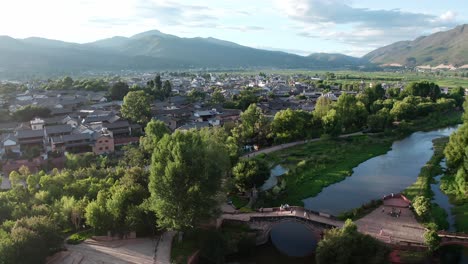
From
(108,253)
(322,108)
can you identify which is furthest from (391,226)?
(322,108)

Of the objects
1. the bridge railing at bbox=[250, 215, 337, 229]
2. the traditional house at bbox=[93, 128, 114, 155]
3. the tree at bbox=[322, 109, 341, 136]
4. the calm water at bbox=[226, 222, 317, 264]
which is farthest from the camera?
the tree at bbox=[322, 109, 341, 136]

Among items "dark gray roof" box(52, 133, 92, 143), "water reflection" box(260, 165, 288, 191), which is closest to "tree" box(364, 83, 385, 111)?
"water reflection" box(260, 165, 288, 191)

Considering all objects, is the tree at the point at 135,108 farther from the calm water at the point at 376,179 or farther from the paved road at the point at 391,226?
the paved road at the point at 391,226

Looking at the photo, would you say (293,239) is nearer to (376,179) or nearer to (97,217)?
(97,217)

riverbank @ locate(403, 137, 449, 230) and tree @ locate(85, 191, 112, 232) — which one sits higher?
tree @ locate(85, 191, 112, 232)

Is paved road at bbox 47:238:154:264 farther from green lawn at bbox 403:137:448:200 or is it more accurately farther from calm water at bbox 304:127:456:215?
green lawn at bbox 403:137:448:200

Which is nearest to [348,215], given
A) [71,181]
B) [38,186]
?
[71,181]

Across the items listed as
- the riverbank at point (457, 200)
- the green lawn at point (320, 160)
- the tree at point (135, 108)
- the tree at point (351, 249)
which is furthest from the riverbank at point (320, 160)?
the tree at point (135, 108)
